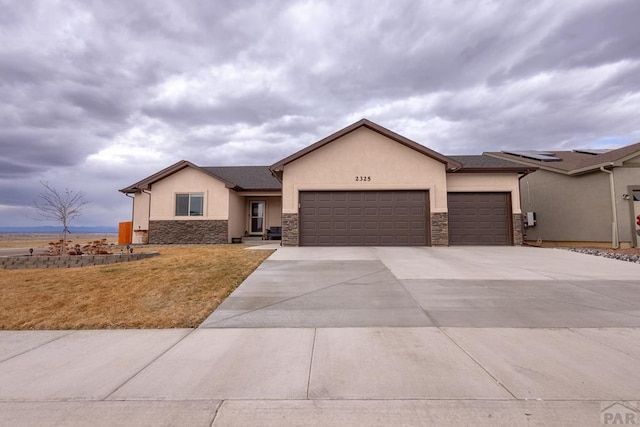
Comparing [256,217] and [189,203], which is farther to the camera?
[256,217]

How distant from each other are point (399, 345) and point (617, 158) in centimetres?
1657

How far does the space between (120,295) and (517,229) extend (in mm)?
15320

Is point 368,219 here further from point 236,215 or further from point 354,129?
point 236,215

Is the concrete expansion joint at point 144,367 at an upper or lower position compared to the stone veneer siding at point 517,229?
lower

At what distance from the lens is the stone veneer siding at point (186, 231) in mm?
17547

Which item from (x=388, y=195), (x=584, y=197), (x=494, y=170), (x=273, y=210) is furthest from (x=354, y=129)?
(x=584, y=197)

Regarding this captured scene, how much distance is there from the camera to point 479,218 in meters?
15.0

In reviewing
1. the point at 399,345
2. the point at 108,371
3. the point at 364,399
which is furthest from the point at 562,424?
the point at 108,371

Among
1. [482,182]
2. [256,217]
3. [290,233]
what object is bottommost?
[290,233]

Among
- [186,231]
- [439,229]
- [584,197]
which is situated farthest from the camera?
[186,231]

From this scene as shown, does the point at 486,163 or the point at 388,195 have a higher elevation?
the point at 486,163

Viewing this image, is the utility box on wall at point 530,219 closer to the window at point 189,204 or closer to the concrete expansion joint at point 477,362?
the concrete expansion joint at point 477,362

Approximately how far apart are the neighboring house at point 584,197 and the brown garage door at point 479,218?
14.0ft

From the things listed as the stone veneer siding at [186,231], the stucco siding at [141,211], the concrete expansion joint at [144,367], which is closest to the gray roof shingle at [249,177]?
the stone veneer siding at [186,231]
